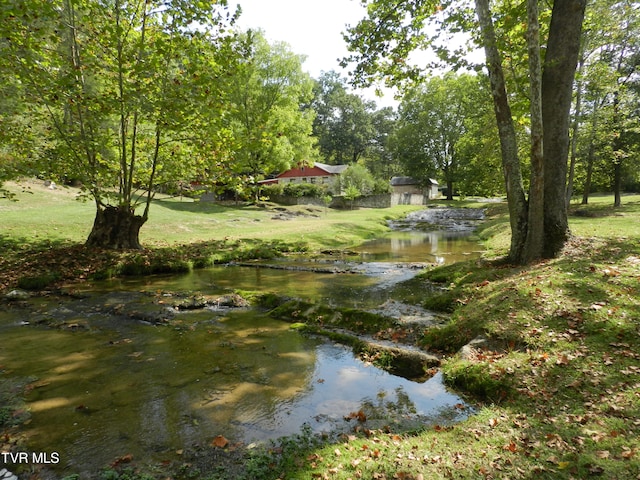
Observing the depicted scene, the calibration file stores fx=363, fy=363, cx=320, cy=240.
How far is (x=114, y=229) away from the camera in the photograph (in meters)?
14.9

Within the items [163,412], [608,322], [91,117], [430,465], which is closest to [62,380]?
[163,412]

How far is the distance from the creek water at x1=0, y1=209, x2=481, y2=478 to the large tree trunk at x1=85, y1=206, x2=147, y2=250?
6.04 m

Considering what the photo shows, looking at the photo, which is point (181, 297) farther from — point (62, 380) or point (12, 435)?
point (12, 435)

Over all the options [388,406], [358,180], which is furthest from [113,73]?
[358,180]

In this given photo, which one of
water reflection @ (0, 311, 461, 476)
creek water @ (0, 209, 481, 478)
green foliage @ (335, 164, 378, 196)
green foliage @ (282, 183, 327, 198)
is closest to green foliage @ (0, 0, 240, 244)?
creek water @ (0, 209, 481, 478)

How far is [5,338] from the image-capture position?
23.4 ft

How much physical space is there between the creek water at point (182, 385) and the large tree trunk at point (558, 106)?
4.99 metres

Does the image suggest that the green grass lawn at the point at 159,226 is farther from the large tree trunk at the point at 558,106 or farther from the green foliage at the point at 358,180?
the green foliage at the point at 358,180

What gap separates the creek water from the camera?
4.14 meters

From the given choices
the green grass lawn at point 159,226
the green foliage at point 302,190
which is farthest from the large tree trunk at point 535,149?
the green foliage at point 302,190

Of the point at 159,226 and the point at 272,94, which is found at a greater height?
the point at 272,94

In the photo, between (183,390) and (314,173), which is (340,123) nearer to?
(314,173)

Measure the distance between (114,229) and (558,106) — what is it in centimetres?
1568

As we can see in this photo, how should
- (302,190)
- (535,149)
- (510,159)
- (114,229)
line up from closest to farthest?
(535,149), (510,159), (114,229), (302,190)
